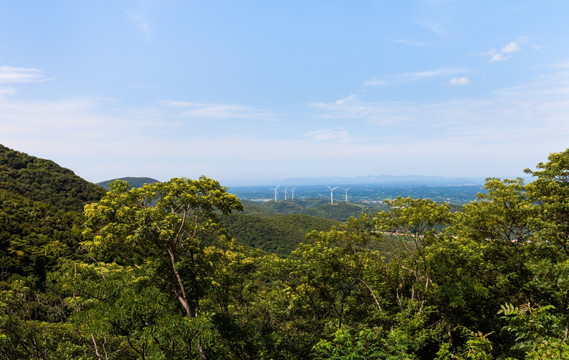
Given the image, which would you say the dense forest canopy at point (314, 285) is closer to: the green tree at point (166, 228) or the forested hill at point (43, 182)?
the green tree at point (166, 228)

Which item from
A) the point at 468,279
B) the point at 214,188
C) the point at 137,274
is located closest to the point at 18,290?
the point at 137,274

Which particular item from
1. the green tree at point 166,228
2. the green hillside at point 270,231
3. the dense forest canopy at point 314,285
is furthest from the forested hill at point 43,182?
the green tree at point 166,228

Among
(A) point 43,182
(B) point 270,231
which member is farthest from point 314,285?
(B) point 270,231

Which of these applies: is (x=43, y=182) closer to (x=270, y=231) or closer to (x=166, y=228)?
(x=270, y=231)

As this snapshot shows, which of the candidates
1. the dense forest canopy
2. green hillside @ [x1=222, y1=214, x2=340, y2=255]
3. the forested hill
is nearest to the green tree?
the dense forest canopy

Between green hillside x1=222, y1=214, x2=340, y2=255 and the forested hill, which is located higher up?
the forested hill

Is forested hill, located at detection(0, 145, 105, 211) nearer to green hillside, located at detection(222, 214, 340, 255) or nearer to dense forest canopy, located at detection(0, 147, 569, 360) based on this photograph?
green hillside, located at detection(222, 214, 340, 255)
